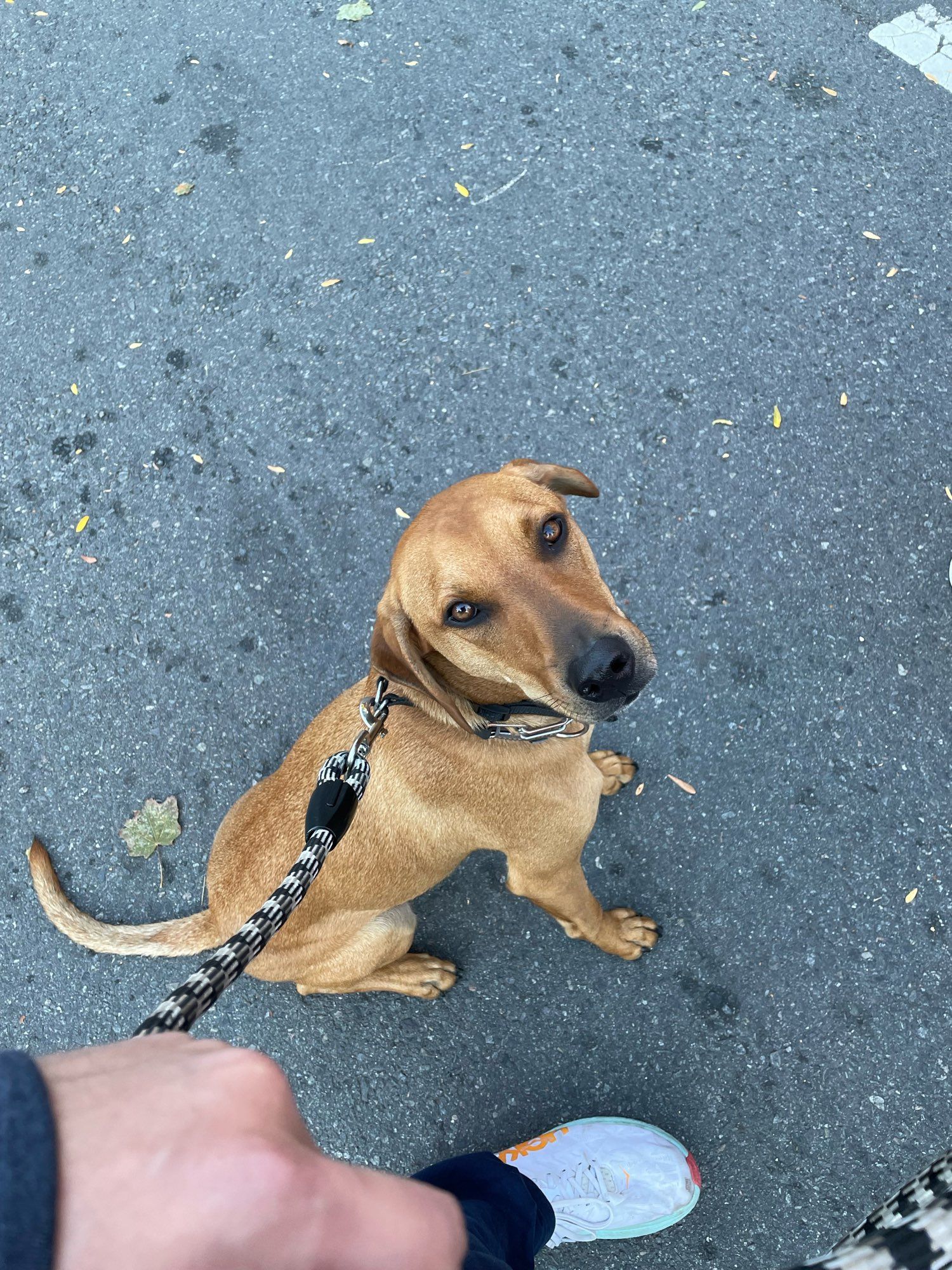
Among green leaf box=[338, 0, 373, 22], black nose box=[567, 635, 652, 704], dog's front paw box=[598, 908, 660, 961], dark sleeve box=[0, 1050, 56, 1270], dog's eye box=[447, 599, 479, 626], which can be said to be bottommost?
dog's front paw box=[598, 908, 660, 961]

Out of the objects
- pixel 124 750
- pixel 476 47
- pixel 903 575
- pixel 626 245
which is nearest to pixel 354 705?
pixel 124 750

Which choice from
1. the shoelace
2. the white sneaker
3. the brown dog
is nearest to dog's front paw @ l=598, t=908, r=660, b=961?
the brown dog

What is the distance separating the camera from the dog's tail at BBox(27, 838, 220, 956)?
2.94 meters

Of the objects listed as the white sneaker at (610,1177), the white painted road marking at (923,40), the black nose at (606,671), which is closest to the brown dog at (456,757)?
the black nose at (606,671)

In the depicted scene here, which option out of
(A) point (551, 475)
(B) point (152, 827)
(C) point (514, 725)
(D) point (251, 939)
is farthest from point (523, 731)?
(B) point (152, 827)

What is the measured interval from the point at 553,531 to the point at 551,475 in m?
0.28

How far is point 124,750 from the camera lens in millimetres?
3816

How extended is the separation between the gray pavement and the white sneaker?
13 centimetres

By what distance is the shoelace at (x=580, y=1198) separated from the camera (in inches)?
119

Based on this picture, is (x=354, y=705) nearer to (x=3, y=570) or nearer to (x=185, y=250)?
(x=3, y=570)

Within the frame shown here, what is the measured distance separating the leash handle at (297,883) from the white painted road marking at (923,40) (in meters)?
4.41

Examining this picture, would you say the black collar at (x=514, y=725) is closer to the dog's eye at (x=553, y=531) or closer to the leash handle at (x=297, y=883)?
the leash handle at (x=297, y=883)

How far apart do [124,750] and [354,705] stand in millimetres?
1690

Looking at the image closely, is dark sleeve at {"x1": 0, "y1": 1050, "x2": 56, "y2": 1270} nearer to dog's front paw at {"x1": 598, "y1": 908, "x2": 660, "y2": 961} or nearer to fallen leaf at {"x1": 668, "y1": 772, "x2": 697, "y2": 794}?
dog's front paw at {"x1": 598, "y1": 908, "x2": 660, "y2": 961}
